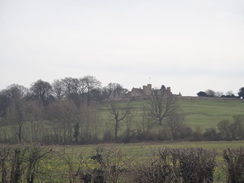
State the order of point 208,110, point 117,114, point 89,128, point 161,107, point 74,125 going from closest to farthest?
1. point 74,125
2. point 89,128
3. point 117,114
4. point 161,107
5. point 208,110

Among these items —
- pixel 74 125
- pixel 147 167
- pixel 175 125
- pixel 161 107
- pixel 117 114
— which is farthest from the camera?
pixel 161 107

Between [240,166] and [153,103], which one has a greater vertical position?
[153,103]

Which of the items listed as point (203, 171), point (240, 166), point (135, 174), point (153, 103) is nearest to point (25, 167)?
point (135, 174)

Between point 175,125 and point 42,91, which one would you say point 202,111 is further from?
point 42,91

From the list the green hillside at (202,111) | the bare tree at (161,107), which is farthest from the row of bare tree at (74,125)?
the green hillside at (202,111)

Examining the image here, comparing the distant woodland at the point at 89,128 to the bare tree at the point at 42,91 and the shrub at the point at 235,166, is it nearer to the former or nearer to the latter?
the bare tree at the point at 42,91

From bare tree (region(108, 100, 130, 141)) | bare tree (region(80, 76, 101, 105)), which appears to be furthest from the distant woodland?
bare tree (region(80, 76, 101, 105))

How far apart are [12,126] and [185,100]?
2048 inches

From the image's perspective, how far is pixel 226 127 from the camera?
148ft

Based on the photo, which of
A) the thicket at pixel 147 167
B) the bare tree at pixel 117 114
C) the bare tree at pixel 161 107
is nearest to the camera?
the thicket at pixel 147 167

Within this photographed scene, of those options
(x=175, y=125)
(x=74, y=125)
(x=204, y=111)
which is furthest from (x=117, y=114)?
(x=204, y=111)

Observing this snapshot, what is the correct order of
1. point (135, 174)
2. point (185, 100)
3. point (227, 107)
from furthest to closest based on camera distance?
point (185, 100)
point (227, 107)
point (135, 174)

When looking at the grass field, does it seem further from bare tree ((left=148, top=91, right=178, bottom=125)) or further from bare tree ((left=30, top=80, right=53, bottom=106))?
bare tree ((left=30, top=80, right=53, bottom=106))

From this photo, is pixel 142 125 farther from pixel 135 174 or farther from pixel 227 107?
pixel 135 174
